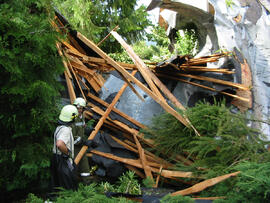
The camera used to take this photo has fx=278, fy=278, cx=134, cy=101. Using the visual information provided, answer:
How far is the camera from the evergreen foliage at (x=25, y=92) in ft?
13.0

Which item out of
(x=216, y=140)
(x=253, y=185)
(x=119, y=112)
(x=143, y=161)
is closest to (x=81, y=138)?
(x=119, y=112)

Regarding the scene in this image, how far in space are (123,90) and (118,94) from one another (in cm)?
15

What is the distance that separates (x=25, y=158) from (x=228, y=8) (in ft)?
22.5

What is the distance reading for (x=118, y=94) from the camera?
19.4 feet

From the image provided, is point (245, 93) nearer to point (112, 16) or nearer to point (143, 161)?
point (143, 161)

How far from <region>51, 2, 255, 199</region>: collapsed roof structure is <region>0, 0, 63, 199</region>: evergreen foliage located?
2.81 feet

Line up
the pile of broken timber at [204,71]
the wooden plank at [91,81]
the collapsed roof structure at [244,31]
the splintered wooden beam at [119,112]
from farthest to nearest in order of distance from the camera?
the collapsed roof structure at [244,31] < the wooden plank at [91,81] < the splintered wooden beam at [119,112] < the pile of broken timber at [204,71]

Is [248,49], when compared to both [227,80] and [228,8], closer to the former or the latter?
[228,8]

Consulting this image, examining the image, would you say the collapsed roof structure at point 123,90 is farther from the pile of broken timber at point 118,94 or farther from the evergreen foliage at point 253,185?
the evergreen foliage at point 253,185

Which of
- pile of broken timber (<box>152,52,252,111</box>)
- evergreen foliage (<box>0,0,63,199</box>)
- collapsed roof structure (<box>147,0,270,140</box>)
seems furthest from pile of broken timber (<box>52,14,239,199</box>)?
collapsed roof structure (<box>147,0,270,140</box>)

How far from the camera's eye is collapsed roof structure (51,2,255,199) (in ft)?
17.4

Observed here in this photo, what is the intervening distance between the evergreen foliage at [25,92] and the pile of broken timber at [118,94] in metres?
0.72

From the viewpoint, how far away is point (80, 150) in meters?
5.25

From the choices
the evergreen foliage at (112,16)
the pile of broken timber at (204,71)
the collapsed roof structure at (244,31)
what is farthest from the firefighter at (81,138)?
the evergreen foliage at (112,16)
